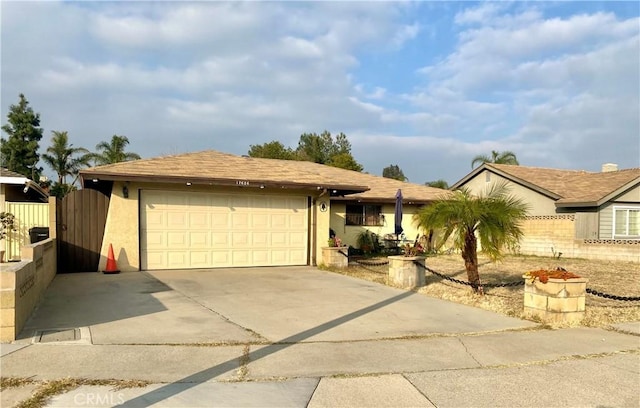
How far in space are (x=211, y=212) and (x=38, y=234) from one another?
15.8 feet

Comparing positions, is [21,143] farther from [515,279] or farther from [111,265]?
[515,279]

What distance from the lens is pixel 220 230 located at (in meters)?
14.7

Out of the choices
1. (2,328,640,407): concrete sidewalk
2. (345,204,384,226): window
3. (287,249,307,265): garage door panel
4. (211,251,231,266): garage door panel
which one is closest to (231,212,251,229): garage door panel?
(211,251,231,266): garage door panel

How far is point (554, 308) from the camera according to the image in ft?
26.1

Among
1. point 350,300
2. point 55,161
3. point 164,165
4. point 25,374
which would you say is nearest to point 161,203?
point 164,165

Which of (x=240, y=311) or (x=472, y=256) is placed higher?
(x=472, y=256)

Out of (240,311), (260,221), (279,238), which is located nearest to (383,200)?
(279,238)

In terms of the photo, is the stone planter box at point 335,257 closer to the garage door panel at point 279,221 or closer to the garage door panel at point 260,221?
the garage door panel at point 279,221

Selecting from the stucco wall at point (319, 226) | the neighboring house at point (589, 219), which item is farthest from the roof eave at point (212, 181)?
the neighboring house at point (589, 219)

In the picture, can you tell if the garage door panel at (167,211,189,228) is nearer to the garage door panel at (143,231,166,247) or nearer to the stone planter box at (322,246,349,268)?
the garage door panel at (143,231,166,247)

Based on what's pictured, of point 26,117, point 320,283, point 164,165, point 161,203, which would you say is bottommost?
point 320,283

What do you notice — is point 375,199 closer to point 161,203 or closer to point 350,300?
point 161,203

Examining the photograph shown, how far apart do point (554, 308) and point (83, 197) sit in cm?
1212

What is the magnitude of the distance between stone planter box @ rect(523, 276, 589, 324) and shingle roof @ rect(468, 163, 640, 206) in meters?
14.0
